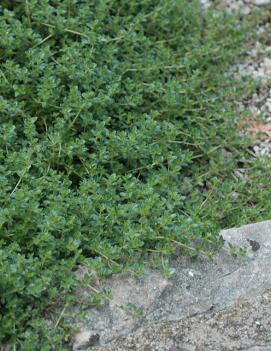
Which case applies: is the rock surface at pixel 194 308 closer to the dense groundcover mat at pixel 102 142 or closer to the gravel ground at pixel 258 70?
the dense groundcover mat at pixel 102 142

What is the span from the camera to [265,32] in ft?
16.4

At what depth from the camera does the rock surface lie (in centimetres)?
301

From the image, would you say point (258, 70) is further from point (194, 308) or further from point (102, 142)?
point (194, 308)

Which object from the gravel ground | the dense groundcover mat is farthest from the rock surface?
the gravel ground

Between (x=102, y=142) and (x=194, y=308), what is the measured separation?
939 millimetres

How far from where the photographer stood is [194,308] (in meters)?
3.13

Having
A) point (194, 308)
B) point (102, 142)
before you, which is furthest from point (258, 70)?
point (194, 308)

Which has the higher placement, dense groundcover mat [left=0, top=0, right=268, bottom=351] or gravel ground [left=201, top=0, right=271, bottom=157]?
dense groundcover mat [left=0, top=0, right=268, bottom=351]

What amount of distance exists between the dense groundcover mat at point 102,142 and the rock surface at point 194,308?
0.09m

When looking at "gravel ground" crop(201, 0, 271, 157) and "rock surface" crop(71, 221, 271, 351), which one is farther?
"gravel ground" crop(201, 0, 271, 157)

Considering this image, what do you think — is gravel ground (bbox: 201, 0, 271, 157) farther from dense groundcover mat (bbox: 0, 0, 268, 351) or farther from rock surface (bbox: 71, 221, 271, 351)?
rock surface (bbox: 71, 221, 271, 351)

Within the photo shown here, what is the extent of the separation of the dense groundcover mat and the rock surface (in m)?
0.09

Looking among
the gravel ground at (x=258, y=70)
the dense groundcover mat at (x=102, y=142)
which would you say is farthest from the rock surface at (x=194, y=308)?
the gravel ground at (x=258, y=70)

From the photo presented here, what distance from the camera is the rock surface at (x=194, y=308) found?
3010 millimetres
